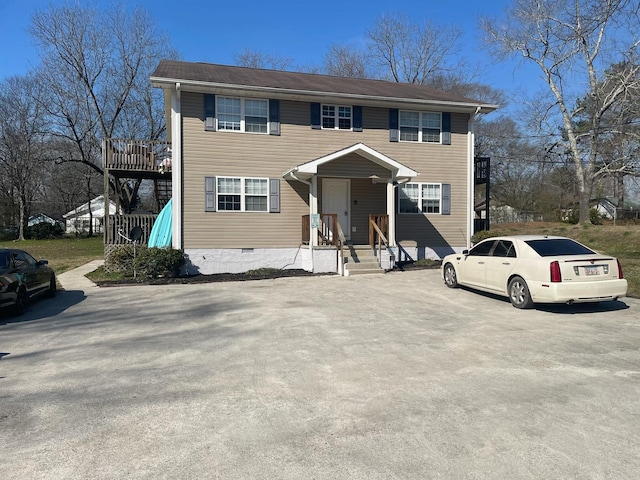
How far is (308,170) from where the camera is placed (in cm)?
1441

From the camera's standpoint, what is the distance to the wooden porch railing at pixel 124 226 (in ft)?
53.2

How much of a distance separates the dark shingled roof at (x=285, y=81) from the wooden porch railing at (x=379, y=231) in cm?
471

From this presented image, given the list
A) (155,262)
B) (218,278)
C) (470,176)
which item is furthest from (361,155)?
(155,262)

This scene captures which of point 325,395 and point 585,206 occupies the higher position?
point 585,206

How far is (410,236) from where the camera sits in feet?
57.4

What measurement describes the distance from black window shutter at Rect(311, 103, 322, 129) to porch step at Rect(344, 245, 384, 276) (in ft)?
15.7

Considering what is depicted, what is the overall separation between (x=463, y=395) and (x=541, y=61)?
29.3 metres

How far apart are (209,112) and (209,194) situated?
9.32 feet

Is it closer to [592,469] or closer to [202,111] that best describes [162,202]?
[202,111]

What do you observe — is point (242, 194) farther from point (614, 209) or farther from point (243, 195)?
point (614, 209)

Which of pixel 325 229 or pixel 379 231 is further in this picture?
pixel 325 229

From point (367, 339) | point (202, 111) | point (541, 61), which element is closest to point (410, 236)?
point (202, 111)

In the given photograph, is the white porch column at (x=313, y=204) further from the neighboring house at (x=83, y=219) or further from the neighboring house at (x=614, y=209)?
the neighboring house at (x=83, y=219)

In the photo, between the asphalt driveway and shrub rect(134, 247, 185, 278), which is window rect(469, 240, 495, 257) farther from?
shrub rect(134, 247, 185, 278)
